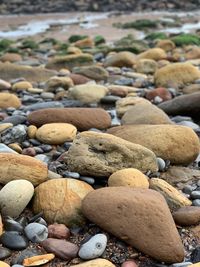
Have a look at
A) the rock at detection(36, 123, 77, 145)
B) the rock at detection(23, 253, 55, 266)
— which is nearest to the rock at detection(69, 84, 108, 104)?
the rock at detection(36, 123, 77, 145)

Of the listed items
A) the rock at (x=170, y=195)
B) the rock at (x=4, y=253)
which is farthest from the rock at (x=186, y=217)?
the rock at (x=4, y=253)

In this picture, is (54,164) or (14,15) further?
(14,15)

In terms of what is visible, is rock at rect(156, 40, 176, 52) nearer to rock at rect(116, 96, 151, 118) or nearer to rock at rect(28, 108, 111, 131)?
rock at rect(116, 96, 151, 118)

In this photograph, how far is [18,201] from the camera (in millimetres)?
2799

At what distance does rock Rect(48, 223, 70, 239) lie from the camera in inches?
105

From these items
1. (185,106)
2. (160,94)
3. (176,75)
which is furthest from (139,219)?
(176,75)

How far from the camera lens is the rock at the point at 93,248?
2482 mm

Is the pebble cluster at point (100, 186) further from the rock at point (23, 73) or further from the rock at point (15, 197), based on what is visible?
the rock at point (23, 73)

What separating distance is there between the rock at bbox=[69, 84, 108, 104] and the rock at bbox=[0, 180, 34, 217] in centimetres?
283

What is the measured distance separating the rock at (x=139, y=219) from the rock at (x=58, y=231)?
15 centimetres

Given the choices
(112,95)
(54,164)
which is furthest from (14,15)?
(54,164)

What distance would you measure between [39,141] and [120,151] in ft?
3.44

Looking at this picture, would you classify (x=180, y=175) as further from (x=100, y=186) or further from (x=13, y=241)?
(x=13, y=241)

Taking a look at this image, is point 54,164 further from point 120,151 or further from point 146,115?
point 146,115
